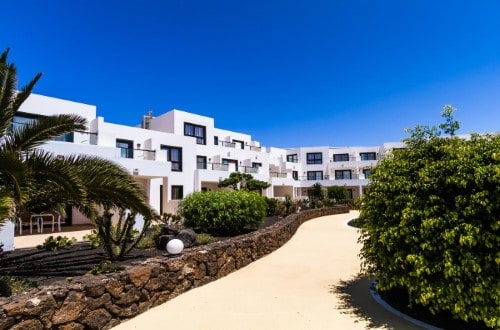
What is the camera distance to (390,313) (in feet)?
16.5

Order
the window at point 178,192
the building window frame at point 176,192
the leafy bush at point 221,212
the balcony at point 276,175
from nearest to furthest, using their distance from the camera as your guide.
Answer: the leafy bush at point 221,212
the building window frame at point 176,192
the window at point 178,192
the balcony at point 276,175

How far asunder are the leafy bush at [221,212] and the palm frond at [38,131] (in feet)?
20.1

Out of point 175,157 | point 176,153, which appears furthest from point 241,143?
point 175,157

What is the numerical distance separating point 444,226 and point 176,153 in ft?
71.0

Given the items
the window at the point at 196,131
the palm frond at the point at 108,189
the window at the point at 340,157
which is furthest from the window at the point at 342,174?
the palm frond at the point at 108,189

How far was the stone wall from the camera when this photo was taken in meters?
3.90

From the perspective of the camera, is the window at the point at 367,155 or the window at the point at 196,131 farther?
the window at the point at 367,155

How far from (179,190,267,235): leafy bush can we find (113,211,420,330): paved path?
279 cm

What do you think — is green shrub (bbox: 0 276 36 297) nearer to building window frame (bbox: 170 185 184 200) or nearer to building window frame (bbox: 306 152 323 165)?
building window frame (bbox: 170 185 184 200)

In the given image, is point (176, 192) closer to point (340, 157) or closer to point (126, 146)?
point (126, 146)

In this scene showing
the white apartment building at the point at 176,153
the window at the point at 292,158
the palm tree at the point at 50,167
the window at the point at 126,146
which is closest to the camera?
the palm tree at the point at 50,167

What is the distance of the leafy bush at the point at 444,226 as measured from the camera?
378 cm

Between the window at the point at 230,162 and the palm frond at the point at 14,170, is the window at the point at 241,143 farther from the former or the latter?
the palm frond at the point at 14,170

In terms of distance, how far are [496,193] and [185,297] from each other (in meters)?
5.50
